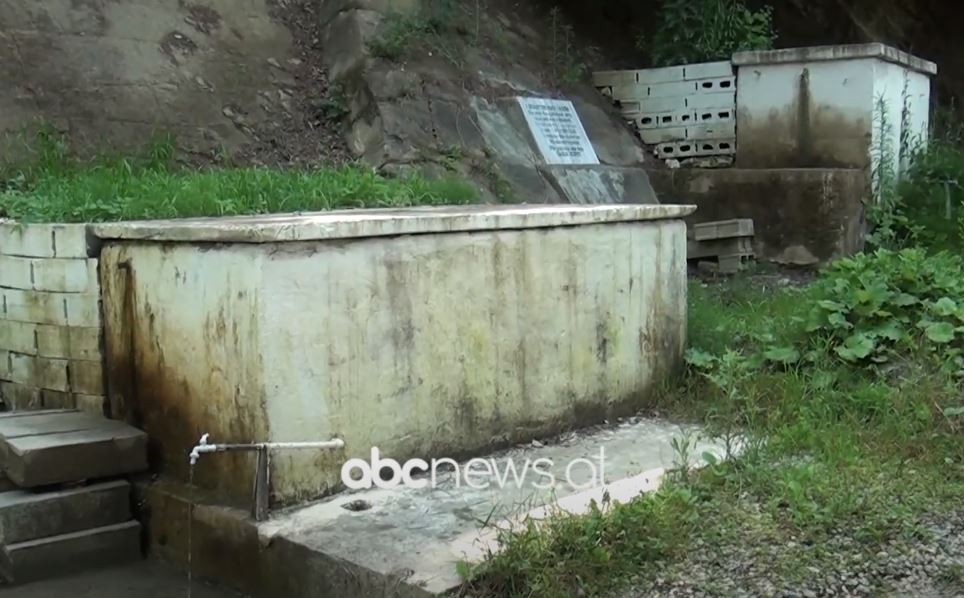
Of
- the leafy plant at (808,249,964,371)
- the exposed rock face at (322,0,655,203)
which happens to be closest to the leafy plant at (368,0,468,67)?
the exposed rock face at (322,0,655,203)

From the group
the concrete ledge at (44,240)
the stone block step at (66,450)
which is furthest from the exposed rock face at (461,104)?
the stone block step at (66,450)

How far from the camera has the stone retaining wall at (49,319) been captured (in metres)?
4.03

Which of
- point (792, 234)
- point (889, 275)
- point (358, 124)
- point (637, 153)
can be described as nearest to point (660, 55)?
point (637, 153)

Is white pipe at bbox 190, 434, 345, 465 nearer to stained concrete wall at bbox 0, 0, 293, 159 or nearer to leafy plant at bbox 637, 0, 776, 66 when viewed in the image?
stained concrete wall at bbox 0, 0, 293, 159

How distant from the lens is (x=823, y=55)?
7578 millimetres

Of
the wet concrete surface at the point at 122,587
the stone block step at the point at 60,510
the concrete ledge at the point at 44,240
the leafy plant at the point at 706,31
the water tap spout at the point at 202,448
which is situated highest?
the leafy plant at the point at 706,31

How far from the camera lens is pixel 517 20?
29.6 ft

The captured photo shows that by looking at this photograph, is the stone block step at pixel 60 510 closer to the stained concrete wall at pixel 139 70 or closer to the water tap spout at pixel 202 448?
the water tap spout at pixel 202 448

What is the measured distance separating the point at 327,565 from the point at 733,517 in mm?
1319

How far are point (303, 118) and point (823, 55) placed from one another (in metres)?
4.04

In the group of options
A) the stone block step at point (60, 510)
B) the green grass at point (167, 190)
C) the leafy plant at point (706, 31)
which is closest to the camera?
the stone block step at point (60, 510)

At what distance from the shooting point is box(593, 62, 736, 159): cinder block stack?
8148mm

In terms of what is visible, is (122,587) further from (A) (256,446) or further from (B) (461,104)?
(B) (461,104)

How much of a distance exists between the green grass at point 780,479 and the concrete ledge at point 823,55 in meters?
3.13
